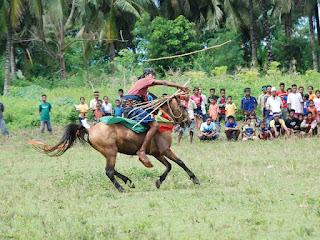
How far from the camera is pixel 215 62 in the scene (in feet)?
125

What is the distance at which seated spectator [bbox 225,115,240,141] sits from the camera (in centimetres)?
1902

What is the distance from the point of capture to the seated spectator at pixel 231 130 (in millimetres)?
19016

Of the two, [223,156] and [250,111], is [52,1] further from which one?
[223,156]

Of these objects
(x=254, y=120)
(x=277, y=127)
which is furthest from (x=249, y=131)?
(x=277, y=127)

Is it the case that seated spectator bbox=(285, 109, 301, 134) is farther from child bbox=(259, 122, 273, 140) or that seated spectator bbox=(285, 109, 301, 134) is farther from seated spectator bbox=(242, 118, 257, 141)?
seated spectator bbox=(242, 118, 257, 141)

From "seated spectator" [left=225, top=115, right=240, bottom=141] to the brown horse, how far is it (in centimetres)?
786

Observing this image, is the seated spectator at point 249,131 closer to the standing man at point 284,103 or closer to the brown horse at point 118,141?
the standing man at point 284,103

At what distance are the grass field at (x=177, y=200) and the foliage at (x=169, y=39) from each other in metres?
20.0

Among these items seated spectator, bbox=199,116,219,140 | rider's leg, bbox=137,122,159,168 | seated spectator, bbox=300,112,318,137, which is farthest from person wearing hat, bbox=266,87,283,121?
rider's leg, bbox=137,122,159,168

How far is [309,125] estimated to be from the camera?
1842 centimetres

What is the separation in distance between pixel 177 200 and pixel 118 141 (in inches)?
80.2

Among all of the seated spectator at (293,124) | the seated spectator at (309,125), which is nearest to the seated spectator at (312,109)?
the seated spectator at (309,125)

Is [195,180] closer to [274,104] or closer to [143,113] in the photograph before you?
[143,113]

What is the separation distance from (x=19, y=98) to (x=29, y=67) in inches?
555
